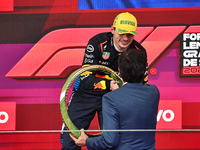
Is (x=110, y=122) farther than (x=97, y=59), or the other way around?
(x=97, y=59)

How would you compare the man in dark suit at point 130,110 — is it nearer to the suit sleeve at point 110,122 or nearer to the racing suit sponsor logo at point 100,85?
the suit sleeve at point 110,122

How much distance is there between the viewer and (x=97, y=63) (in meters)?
2.62

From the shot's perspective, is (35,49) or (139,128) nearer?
(139,128)

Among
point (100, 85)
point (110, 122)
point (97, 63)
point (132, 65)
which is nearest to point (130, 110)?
point (110, 122)

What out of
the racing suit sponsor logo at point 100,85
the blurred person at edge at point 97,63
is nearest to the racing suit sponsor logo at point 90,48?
the blurred person at edge at point 97,63

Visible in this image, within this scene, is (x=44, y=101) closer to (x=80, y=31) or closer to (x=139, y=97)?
(x=80, y=31)

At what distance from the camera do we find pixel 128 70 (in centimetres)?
170

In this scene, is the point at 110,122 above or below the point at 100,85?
below

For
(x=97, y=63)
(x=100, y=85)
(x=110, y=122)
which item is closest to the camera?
(x=110, y=122)

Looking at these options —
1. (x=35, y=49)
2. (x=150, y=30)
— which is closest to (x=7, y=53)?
(x=35, y=49)

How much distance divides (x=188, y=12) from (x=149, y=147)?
2.17 metres

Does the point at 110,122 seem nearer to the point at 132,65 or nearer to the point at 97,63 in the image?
the point at 132,65

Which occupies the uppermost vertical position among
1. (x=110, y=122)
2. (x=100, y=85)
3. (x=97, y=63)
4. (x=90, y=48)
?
(x=90, y=48)

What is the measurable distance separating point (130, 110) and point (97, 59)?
3.42 feet
